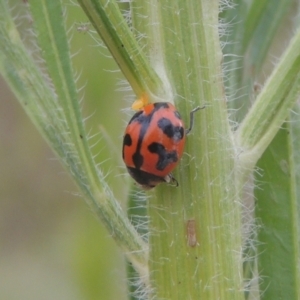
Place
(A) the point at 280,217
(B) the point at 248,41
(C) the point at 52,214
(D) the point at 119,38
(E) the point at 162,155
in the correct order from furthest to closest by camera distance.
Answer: (C) the point at 52,214 < (B) the point at 248,41 < (A) the point at 280,217 < (E) the point at 162,155 < (D) the point at 119,38

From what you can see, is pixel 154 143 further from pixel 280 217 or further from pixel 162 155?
pixel 280 217

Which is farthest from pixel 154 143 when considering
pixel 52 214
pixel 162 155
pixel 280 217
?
pixel 52 214

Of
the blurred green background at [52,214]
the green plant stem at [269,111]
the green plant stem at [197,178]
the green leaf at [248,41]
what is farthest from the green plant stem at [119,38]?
the blurred green background at [52,214]

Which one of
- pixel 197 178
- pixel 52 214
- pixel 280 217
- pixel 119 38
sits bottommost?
pixel 52 214

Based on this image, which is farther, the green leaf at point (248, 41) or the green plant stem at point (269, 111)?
the green leaf at point (248, 41)

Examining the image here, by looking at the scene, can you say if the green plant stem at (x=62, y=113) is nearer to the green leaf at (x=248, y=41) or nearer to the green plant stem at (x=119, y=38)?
the green plant stem at (x=119, y=38)

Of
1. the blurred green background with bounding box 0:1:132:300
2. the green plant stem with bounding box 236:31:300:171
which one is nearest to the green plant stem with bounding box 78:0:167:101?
the green plant stem with bounding box 236:31:300:171
